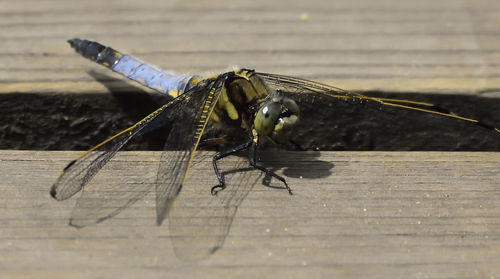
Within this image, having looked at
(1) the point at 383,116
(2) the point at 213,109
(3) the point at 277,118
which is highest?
(1) the point at 383,116

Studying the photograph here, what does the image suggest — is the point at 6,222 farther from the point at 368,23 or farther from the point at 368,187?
the point at 368,23

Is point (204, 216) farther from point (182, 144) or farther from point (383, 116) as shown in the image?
point (383, 116)

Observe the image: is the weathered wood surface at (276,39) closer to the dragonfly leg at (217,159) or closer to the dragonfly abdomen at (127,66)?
the dragonfly abdomen at (127,66)

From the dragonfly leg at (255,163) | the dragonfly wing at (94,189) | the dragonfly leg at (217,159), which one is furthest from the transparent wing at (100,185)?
the dragonfly leg at (255,163)

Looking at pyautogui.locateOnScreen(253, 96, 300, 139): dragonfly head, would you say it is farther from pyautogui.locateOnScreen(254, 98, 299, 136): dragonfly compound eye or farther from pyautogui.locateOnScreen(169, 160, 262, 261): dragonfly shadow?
pyautogui.locateOnScreen(169, 160, 262, 261): dragonfly shadow

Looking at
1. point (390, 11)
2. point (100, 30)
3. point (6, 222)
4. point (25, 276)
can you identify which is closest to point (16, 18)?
point (100, 30)

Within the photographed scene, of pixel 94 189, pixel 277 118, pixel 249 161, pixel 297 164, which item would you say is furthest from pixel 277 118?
pixel 94 189
